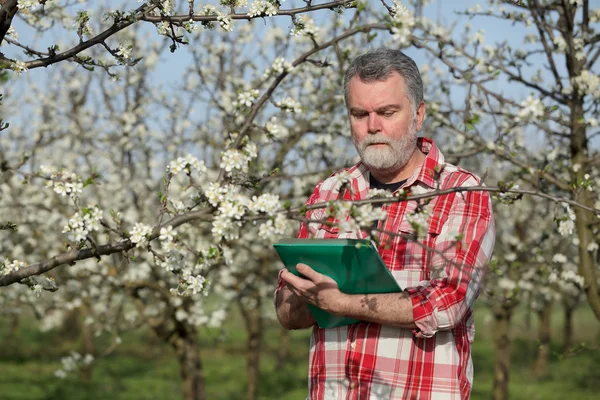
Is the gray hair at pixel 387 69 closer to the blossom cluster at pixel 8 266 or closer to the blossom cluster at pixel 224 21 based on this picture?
the blossom cluster at pixel 224 21

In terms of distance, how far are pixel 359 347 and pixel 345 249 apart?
54 centimetres

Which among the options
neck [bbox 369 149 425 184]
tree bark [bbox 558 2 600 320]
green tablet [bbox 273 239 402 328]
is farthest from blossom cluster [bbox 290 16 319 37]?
tree bark [bbox 558 2 600 320]

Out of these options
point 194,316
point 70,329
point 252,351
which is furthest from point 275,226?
point 70,329

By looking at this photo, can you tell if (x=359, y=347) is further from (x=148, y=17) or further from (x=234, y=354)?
(x=234, y=354)

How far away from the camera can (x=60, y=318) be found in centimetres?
1531

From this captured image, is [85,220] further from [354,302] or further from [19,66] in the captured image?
[354,302]

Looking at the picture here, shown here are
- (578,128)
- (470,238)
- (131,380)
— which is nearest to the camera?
(470,238)

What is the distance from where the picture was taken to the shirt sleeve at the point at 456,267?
7.28 feet

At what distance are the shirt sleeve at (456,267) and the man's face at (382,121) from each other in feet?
0.98

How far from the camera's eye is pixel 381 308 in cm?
225

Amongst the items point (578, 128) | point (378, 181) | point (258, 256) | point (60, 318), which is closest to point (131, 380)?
point (60, 318)

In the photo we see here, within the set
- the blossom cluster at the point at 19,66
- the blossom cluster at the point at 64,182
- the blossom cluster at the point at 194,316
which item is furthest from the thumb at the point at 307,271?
the blossom cluster at the point at 194,316

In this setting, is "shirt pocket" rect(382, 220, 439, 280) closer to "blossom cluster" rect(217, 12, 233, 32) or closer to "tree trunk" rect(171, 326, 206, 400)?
"blossom cluster" rect(217, 12, 233, 32)

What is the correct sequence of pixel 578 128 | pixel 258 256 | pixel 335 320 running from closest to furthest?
pixel 335 320 < pixel 578 128 < pixel 258 256
